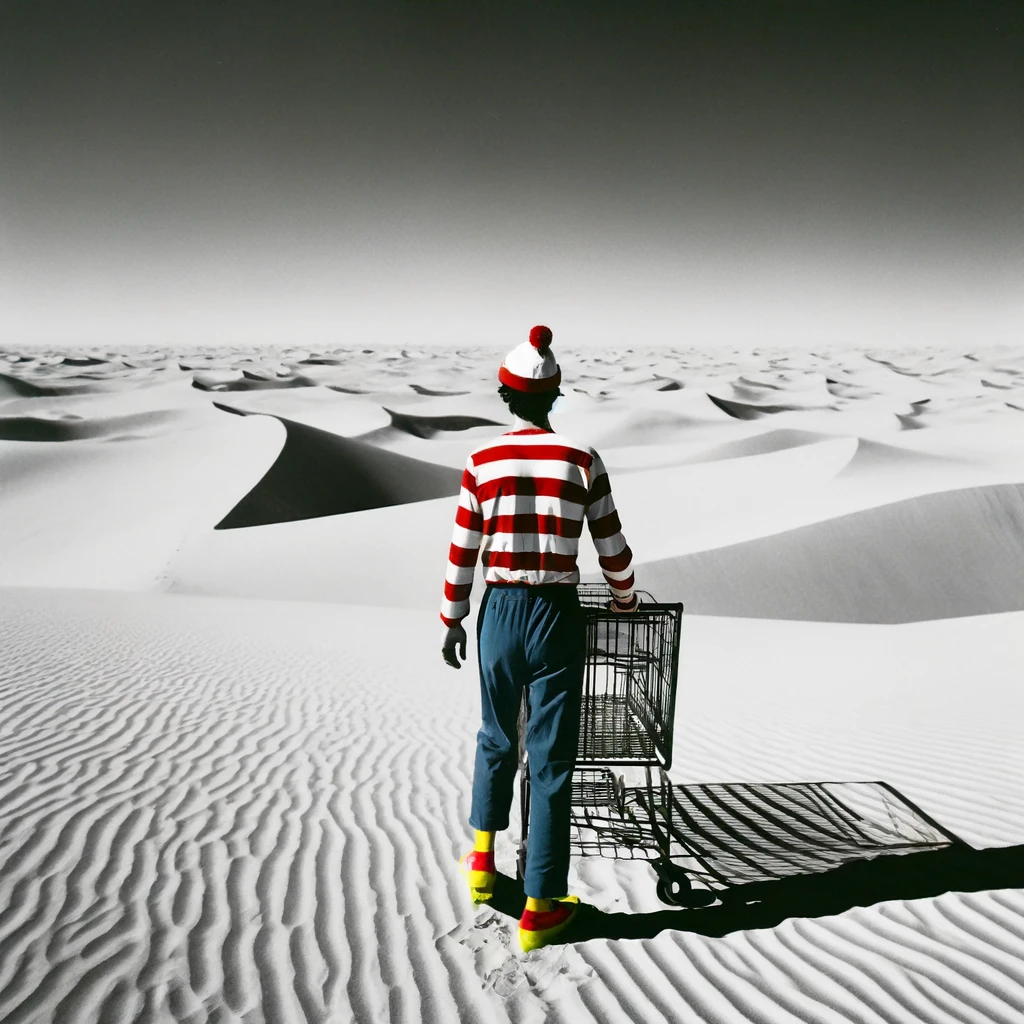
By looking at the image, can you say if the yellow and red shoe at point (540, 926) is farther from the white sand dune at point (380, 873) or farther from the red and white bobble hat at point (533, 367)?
the red and white bobble hat at point (533, 367)

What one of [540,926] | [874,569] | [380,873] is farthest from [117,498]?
[540,926]

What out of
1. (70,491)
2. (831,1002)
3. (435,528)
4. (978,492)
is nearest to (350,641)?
(435,528)

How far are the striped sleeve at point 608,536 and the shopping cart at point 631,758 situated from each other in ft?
0.50

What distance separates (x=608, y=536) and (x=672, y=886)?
162cm

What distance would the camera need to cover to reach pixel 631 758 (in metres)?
4.04

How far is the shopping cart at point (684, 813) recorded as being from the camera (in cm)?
363

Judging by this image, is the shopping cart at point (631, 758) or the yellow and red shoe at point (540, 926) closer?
the yellow and red shoe at point (540, 926)

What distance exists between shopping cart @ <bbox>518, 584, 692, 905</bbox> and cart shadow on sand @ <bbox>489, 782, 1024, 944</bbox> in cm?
12

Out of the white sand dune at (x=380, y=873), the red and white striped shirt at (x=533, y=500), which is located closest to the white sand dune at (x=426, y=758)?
the white sand dune at (x=380, y=873)

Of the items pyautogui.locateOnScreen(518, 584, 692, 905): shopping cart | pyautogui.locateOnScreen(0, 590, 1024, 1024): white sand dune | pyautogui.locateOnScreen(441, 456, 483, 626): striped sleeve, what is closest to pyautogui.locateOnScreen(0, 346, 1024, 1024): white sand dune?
pyautogui.locateOnScreen(0, 590, 1024, 1024): white sand dune

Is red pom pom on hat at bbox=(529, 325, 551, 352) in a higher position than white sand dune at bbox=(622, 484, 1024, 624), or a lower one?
higher

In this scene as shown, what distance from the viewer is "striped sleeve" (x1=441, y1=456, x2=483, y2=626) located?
3.21m

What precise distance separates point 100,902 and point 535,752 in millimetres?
1954

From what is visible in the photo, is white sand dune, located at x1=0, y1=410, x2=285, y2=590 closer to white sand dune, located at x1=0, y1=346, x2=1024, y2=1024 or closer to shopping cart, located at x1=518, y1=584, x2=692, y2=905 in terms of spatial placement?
white sand dune, located at x1=0, y1=346, x2=1024, y2=1024
